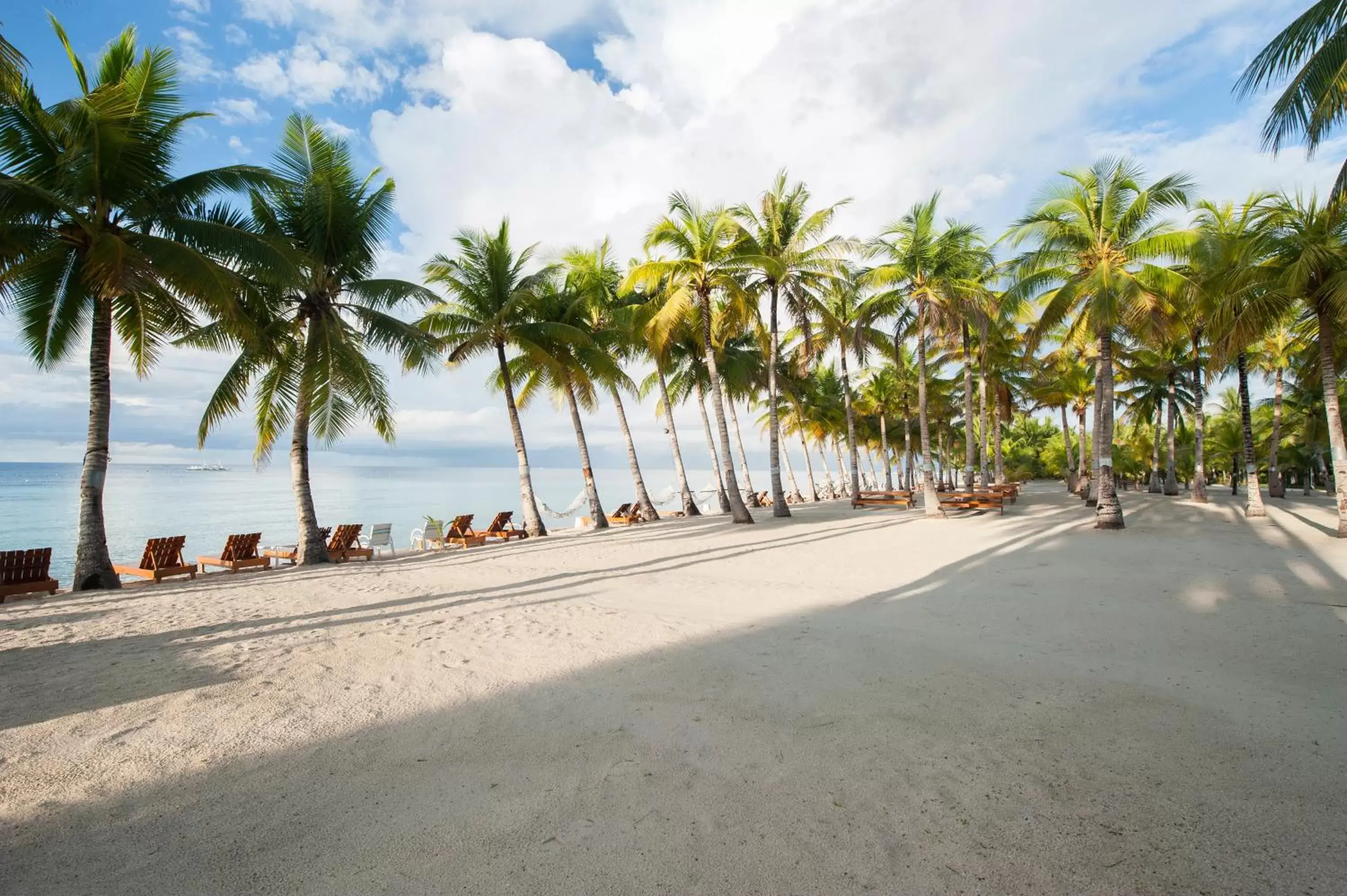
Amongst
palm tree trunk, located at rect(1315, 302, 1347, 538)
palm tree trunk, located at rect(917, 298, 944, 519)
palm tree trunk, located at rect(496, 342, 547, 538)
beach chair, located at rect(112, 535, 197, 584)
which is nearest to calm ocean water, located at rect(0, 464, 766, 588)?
beach chair, located at rect(112, 535, 197, 584)

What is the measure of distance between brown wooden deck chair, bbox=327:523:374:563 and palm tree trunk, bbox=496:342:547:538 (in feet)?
15.3

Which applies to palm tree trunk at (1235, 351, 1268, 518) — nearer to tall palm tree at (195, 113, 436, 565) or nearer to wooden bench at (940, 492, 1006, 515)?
wooden bench at (940, 492, 1006, 515)

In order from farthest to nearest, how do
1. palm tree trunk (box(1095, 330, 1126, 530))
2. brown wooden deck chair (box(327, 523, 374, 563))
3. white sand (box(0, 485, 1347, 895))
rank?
palm tree trunk (box(1095, 330, 1126, 530)), brown wooden deck chair (box(327, 523, 374, 563)), white sand (box(0, 485, 1347, 895))

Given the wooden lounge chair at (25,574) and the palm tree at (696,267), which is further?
the palm tree at (696,267)

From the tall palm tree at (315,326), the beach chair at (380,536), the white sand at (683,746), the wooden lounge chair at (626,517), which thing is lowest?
the white sand at (683,746)

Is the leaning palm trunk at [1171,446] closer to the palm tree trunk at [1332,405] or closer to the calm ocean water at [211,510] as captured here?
the palm tree trunk at [1332,405]

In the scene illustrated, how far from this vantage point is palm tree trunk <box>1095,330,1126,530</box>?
14.5 meters

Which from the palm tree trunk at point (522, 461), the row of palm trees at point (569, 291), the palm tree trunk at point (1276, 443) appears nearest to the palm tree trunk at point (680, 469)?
the row of palm trees at point (569, 291)

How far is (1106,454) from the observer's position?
15211 millimetres

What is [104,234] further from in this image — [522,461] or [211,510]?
[211,510]

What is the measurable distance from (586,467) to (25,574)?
1339cm

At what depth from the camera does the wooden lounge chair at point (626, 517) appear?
71.7ft

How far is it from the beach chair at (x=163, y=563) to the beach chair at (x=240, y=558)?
0.65 m

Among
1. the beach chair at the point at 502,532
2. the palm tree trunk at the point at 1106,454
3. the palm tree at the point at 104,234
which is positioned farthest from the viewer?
the beach chair at the point at 502,532
